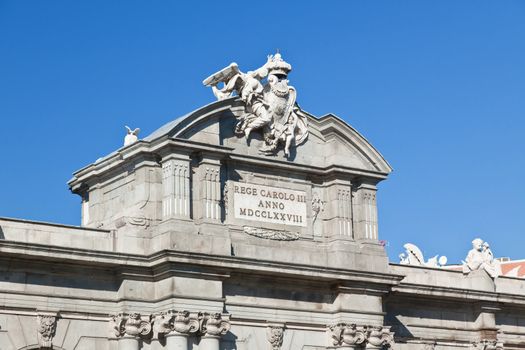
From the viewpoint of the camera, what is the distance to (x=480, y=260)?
1735 inches

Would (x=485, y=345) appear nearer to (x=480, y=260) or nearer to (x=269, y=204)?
(x=480, y=260)

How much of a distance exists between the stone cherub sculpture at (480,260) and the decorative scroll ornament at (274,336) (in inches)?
378

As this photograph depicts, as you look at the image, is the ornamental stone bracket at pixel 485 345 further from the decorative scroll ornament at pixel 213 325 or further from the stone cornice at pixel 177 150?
the decorative scroll ornament at pixel 213 325

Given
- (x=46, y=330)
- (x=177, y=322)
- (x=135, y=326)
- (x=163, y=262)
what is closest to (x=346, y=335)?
(x=177, y=322)

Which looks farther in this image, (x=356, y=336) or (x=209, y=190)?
(x=356, y=336)

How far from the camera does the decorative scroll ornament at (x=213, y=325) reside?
34.5 meters

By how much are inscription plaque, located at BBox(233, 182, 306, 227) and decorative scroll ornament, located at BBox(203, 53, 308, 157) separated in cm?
124

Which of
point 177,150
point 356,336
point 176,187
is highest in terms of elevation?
point 177,150

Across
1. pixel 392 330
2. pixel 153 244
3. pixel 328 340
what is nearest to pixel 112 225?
pixel 153 244

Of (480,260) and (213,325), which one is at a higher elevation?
(480,260)

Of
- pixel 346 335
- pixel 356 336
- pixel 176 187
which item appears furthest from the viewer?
pixel 356 336

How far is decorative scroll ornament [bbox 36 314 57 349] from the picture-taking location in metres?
33.0

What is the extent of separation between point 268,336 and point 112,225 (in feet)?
18.4

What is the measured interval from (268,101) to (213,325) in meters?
7.38
